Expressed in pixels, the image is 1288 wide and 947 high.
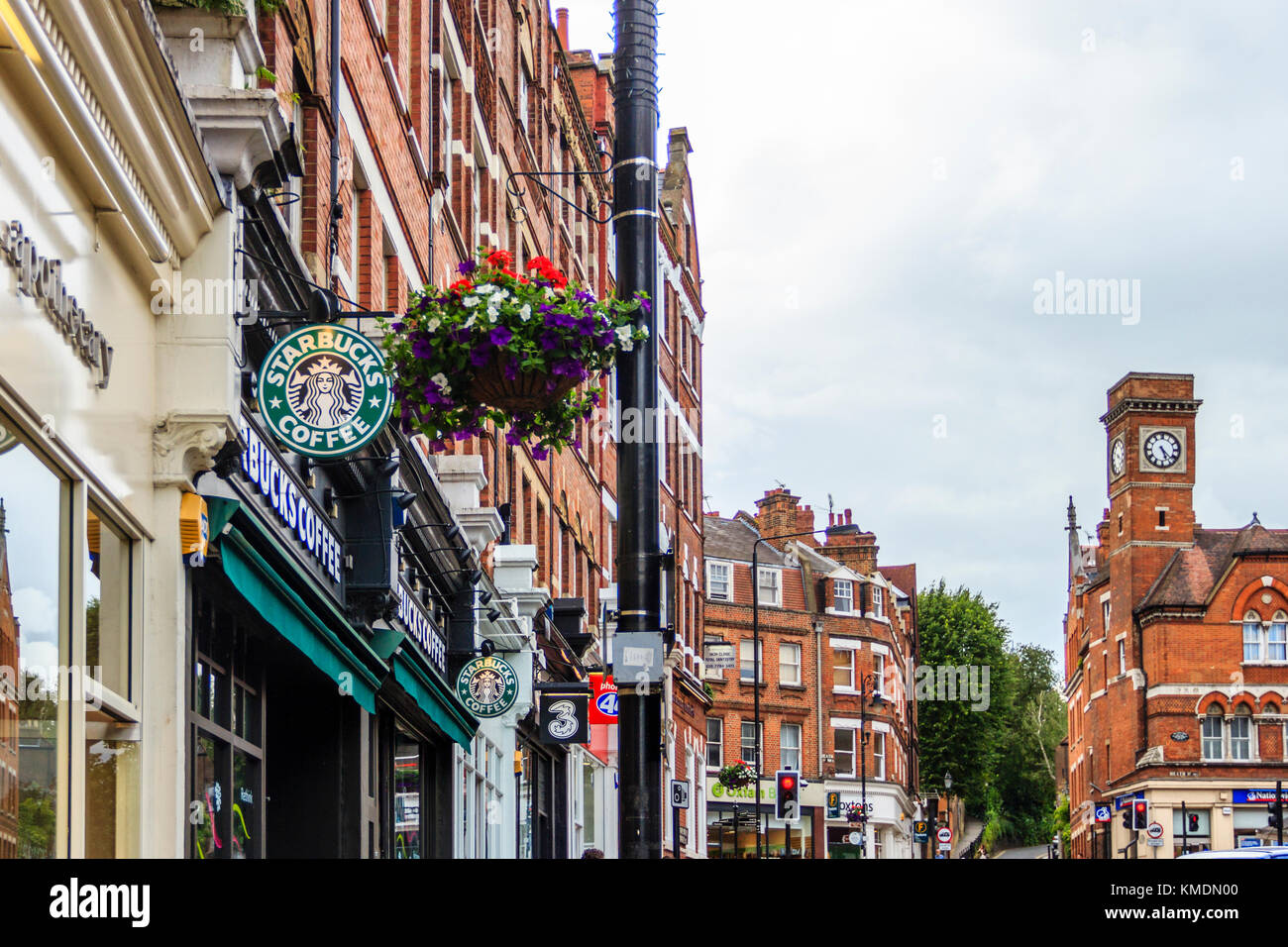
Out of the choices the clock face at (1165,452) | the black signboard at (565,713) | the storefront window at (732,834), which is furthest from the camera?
the clock face at (1165,452)

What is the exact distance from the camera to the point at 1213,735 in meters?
76.1

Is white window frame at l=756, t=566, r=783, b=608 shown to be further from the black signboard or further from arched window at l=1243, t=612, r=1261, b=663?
the black signboard

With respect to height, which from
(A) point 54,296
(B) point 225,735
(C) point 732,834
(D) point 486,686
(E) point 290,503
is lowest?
(C) point 732,834

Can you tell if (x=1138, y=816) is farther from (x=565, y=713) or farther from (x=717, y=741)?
(x=565, y=713)

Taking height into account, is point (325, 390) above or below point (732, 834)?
above

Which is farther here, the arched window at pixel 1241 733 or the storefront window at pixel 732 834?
the arched window at pixel 1241 733

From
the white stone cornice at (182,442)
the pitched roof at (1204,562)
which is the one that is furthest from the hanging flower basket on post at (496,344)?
the pitched roof at (1204,562)

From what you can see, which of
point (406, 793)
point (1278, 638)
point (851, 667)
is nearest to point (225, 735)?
point (406, 793)

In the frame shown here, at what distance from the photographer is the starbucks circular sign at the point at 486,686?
19.6m

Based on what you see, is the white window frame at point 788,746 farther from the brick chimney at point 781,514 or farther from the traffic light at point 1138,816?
the traffic light at point 1138,816

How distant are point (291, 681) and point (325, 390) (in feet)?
14.5

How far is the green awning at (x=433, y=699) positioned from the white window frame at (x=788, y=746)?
5632 centimetres

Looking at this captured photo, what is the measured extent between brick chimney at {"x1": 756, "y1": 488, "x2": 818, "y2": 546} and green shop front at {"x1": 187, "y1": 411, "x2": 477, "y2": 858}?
6226cm

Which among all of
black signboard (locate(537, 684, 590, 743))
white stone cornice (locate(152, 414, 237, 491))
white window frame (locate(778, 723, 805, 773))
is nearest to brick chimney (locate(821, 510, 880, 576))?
white window frame (locate(778, 723, 805, 773))
